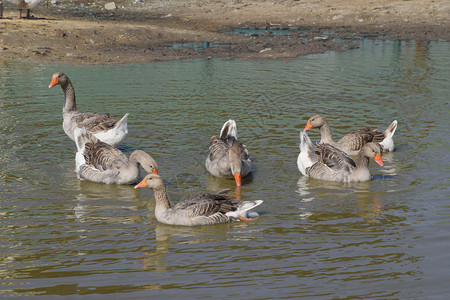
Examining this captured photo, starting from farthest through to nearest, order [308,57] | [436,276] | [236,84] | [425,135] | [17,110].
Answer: [308,57] → [236,84] → [17,110] → [425,135] → [436,276]

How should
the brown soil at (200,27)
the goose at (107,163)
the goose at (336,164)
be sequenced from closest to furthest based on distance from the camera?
1. the goose at (107,163)
2. the goose at (336,164)
3. the brown soil at (200,27)

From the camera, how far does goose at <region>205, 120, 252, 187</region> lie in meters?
12.1

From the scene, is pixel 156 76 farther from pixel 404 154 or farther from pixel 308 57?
pixel 404 154

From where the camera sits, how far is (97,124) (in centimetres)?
1427

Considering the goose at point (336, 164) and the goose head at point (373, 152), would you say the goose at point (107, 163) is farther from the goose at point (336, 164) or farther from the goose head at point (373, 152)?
the goose head at point (373, 152)

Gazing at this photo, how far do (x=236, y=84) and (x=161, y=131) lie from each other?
579cm

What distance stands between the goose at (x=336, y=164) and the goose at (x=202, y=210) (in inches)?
108

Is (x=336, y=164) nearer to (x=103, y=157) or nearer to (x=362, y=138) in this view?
(x=362, y=138)

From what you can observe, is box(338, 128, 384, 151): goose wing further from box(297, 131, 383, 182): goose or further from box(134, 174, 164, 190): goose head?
box(134, 174, 164, 190): goose head

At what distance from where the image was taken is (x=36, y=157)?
13.6m

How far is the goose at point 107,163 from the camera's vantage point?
38.5 feet

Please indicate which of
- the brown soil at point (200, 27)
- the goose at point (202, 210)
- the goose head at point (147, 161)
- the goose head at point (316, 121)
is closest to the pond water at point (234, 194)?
the goose at point (202, 210)

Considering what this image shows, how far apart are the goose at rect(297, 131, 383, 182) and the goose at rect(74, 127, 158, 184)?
3044 mm

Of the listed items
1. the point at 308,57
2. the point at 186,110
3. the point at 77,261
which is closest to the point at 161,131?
the point at 186,110
